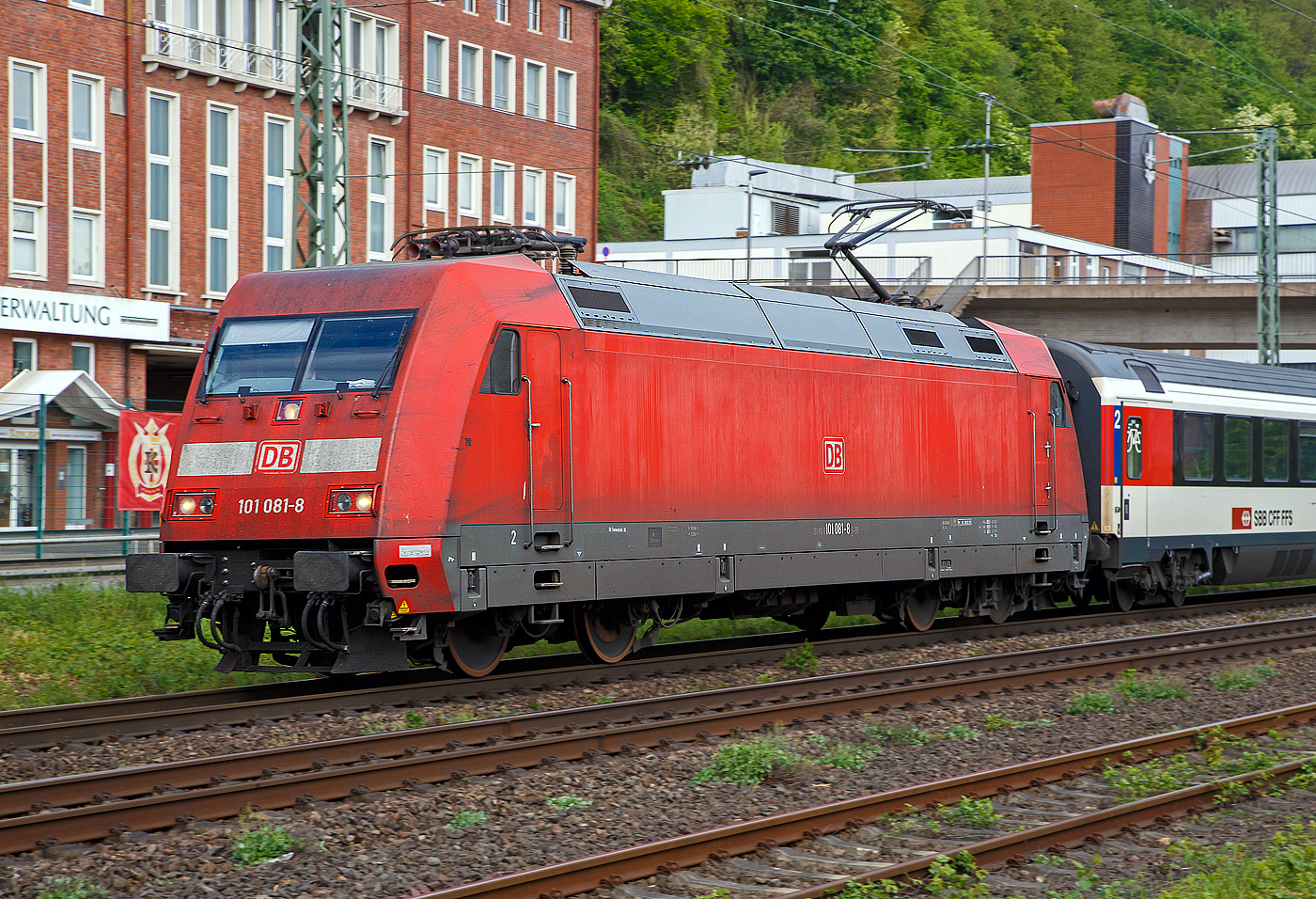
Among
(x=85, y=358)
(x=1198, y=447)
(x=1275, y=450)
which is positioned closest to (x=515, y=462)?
(x=1198, y=447)

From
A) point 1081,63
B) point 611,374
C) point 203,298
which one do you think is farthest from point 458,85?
point 1081,63

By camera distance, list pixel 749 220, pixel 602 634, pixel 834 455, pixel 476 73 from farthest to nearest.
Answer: pixel 749 220 → pixel 476 73 → pixel 834 455 → pixel 602 634

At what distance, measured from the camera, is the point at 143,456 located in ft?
67.0

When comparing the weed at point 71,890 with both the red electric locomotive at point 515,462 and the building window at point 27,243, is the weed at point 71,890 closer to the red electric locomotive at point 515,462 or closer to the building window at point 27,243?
the red electric locomotive at point 515,462

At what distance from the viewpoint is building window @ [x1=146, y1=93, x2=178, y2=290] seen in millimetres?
31141

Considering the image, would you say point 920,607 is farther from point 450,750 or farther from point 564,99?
point 564,99

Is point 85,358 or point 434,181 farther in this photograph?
point 434,181

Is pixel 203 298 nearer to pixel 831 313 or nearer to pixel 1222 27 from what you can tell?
pixel 831 313

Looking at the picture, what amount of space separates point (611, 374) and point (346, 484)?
106 inches

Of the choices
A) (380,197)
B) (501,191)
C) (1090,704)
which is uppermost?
(501,191)

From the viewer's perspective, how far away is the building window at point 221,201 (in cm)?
3256

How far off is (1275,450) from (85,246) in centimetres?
2314

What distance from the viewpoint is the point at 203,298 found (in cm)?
3253

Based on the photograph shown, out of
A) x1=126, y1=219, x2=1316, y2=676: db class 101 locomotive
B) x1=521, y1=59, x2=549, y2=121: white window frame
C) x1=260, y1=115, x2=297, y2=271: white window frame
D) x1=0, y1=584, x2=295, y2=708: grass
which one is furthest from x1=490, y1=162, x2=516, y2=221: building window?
x1=0, y1=584, x2=295, y2=708: grass
